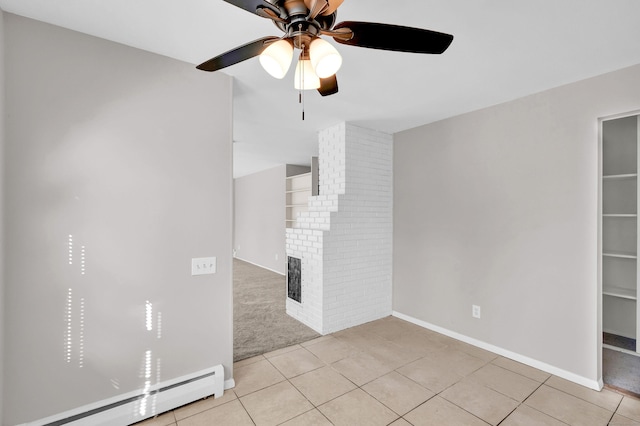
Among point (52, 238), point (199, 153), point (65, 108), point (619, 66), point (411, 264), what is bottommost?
point (411, 264)

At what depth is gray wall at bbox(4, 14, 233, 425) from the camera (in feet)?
5.32

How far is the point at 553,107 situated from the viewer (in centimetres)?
246

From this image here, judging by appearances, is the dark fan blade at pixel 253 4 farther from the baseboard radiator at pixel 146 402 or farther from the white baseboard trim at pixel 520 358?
the white baseboard trim at pixel 520 358

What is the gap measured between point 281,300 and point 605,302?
383cm

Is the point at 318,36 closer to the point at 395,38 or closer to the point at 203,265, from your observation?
the point at 395,38

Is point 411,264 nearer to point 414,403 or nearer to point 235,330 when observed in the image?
point 414,403

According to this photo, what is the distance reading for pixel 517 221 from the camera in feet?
8.76

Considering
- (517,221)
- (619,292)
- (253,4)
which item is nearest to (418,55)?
(253,4)

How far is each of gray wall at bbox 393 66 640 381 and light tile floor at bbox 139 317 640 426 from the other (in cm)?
30

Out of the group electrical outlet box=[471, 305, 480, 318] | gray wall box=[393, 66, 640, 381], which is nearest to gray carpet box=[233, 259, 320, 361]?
gray wall box=[393, 66, 640, 381]

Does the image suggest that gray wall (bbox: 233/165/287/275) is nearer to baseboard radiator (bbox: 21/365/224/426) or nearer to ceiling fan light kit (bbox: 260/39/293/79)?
baseboard radiator (bbox: 21/365/224/426)

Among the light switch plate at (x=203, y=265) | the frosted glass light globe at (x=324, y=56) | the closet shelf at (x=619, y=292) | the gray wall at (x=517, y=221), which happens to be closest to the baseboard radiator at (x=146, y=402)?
the light switch plate at (x=203, y=265)

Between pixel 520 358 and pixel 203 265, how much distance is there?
289 cm

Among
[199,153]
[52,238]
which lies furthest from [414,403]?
[52,238]
